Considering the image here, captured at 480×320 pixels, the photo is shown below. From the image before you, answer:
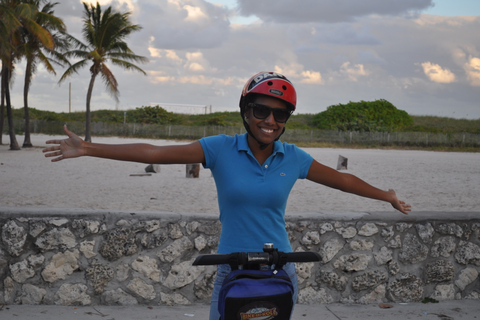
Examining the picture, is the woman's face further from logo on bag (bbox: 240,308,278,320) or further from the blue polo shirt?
logo on bag (bbox: 240,308,278,320)

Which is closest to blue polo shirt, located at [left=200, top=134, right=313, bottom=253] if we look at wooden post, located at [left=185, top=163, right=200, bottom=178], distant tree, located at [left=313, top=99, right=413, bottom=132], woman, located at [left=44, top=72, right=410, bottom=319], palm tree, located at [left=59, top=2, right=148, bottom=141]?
woman, located at [left=44, top=72, right=410, bottom=319]

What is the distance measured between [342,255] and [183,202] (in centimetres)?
447

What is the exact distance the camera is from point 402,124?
6400cm

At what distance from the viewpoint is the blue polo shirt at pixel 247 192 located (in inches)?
94.8

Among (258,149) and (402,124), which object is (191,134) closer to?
(402,124)

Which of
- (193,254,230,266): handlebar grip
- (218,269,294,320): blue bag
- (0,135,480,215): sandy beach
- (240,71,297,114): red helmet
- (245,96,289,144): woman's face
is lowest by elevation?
(0,135,480,215): sandy beach

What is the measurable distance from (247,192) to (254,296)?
1.78 feet

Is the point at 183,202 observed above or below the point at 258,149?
below

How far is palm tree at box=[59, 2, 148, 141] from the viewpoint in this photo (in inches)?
1619

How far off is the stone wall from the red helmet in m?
2.77

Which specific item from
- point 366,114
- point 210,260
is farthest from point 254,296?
point 366,114

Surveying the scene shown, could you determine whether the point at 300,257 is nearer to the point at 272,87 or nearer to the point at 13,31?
the point at 272,87

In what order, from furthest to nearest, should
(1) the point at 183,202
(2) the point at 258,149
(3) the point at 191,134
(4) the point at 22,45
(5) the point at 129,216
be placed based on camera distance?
(3) the point at 191,134 < (4) the point at 22,45 < (1) the point at 183,202 < (5) the point at 129,216 < (2) the point at 258,149

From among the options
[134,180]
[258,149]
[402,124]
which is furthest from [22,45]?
[402,124]
